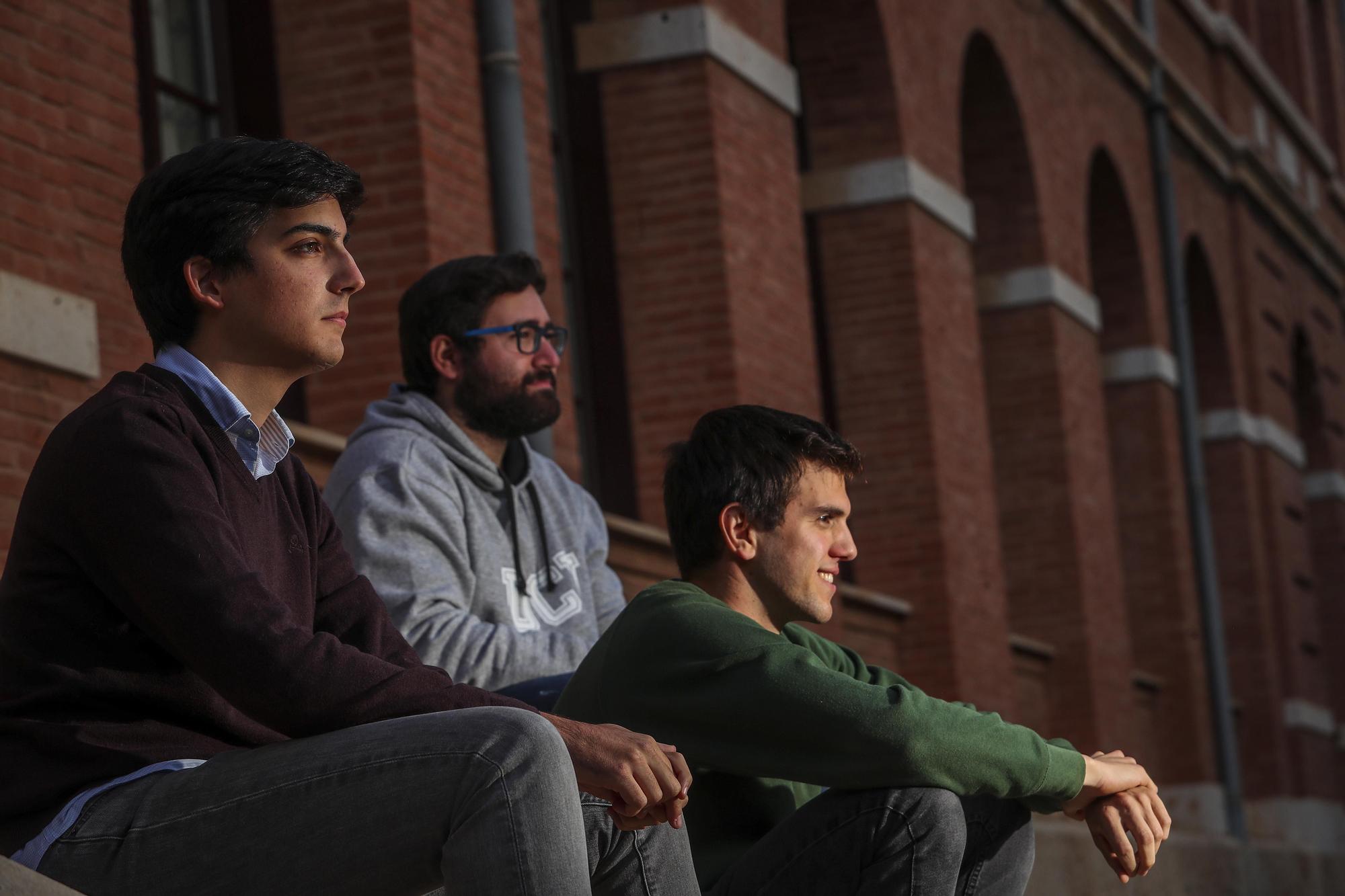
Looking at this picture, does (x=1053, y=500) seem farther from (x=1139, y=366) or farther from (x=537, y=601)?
(x=537, y=601)

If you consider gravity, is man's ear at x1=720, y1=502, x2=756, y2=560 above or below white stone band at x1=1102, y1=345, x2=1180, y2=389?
below

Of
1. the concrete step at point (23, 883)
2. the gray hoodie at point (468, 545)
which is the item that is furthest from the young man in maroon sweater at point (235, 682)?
the gray hoodie at point (468, 545)

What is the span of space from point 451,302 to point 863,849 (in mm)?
2205

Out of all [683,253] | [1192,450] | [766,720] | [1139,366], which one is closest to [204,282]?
[766,720]

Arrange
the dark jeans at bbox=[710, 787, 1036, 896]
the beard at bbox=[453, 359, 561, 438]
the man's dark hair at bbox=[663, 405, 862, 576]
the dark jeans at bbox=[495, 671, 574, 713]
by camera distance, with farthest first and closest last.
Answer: the beard at bbox=[453, 359, 561, 438] < the dark jeans at bbox=[495, 671, 574, 713] < the man's dark hair at bbox=[663, 405, 862, 576] < the dark jeans at bbox=[710, 787, 1036, 896]

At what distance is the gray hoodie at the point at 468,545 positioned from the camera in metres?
4.50

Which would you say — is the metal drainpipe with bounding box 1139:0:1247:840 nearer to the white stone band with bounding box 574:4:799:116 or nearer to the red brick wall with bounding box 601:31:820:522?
the red brick wall with bounding box 601:31:820:522

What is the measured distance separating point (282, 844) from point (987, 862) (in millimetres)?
1427

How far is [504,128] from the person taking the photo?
777cm

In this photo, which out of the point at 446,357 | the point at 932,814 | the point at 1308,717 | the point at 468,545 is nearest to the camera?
the point at 932,814

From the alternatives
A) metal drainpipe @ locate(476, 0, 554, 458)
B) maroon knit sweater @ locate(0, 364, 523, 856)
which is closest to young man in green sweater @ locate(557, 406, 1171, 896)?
maroon knit sweater @ locate(0, 364, 523, 856)

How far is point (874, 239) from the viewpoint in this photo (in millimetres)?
12023

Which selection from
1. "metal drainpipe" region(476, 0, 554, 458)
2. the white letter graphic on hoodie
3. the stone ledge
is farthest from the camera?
"metal drainpipe" region(476, 0, 554, 458)

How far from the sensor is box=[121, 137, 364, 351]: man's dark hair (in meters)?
2.85
